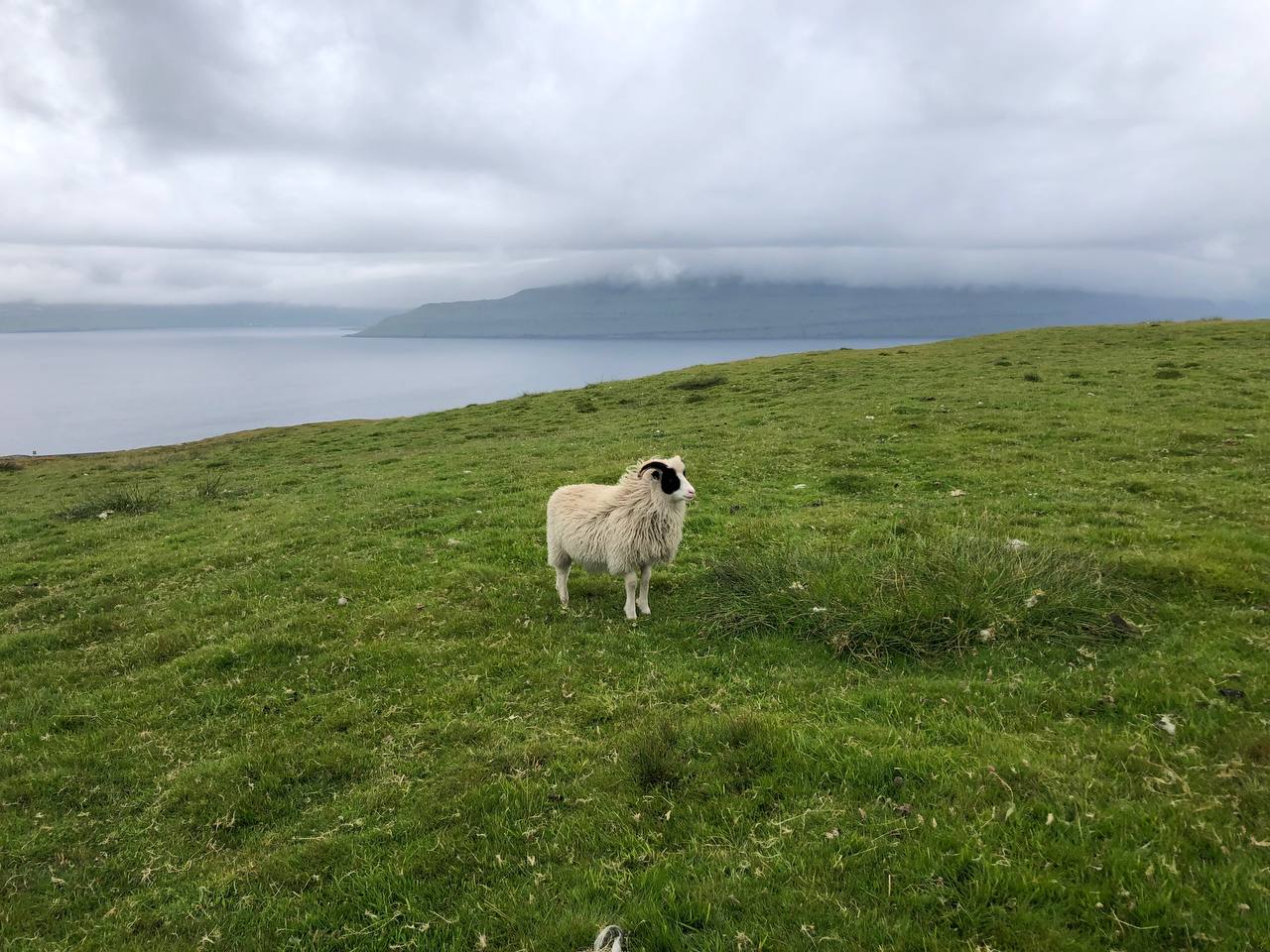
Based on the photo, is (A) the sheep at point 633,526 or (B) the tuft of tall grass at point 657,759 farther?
(A) the sheep at point 633,526

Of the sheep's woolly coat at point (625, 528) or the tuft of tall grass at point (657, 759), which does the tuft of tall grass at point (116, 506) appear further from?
the tuft of tall grass at point (657, 759)

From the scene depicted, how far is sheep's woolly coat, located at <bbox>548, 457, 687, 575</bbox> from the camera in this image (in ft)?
36.4

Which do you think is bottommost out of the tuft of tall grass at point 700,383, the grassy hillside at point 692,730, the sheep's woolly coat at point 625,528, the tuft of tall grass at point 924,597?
the grassy hillside at point 692,730

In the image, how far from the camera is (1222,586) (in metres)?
9.75

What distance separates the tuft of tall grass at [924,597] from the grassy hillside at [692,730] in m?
0.06

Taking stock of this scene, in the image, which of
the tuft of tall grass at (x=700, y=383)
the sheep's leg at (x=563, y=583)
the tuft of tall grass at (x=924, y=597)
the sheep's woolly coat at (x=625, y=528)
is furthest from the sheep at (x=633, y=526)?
the tuft of tall grass at (x=700, y=383)

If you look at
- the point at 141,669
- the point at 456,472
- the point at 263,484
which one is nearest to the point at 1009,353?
the point at 456,472

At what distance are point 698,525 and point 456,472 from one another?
14.5 meters

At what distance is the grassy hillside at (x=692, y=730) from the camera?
5.12 m

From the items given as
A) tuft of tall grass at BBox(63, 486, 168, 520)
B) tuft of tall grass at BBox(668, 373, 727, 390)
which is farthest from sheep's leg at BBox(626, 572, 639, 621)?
tuft of tall grass at BBox(668, 373, 727, 390)

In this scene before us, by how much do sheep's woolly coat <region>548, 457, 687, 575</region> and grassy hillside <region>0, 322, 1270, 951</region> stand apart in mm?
1110

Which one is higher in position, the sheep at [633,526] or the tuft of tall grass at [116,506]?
the sheep at [633,526]

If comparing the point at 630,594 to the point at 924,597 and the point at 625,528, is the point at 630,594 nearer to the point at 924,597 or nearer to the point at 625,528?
the point at 625,528

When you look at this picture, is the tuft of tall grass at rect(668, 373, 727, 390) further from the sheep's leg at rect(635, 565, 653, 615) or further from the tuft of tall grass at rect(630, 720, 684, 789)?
the tuft of tall grass at rect(630, 720, 684, 789)
